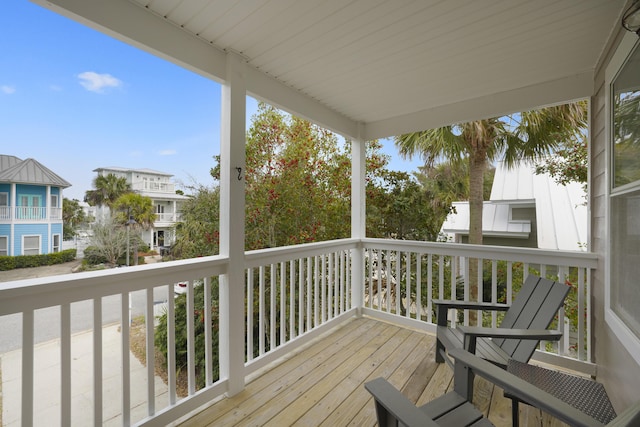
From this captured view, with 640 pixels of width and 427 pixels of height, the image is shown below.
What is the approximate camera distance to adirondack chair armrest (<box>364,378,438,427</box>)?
0.94m

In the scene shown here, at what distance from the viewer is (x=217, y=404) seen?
2.06 meters

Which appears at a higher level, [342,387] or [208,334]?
[208,334]

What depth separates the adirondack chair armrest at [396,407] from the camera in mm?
Result: 942

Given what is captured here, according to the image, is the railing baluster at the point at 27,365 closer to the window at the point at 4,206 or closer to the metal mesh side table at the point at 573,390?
the window at the point at 4,206

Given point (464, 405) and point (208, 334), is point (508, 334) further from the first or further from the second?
point (208, 334)

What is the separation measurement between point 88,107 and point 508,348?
119 inches

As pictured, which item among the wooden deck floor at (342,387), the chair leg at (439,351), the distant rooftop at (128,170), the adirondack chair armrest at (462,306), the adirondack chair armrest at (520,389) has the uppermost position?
the distant rooftop at (128,170)

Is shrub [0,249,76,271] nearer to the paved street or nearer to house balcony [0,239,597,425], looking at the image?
the paved street

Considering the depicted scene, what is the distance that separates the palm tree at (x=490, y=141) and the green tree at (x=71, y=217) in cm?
389

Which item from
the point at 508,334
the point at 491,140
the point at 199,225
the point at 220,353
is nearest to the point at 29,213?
the point at 220,353

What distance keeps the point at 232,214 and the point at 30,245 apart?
3.50 feet

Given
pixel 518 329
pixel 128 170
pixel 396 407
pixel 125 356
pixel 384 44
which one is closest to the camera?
pixel 396 407

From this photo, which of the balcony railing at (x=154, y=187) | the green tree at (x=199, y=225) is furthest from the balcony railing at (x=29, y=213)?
the green tree at (x=199, y=225)

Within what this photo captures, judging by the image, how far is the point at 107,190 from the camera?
172cm
